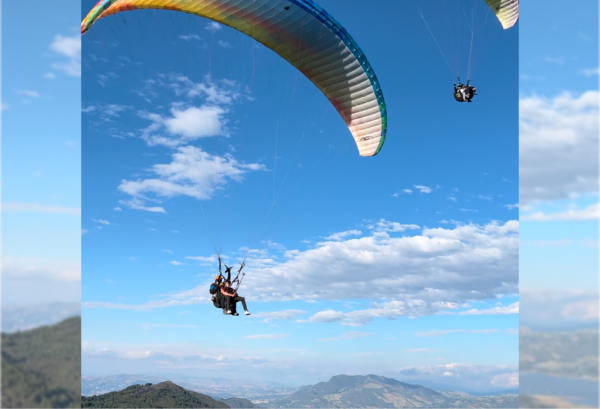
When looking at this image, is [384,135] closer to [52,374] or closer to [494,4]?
[494,4]

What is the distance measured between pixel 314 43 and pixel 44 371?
37.5ft

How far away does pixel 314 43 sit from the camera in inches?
620

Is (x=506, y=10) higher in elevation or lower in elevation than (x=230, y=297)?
higher

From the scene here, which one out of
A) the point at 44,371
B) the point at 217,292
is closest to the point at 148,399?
the point at 217,292

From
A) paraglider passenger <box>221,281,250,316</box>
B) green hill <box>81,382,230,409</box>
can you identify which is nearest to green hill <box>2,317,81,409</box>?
paraglider passenger <box>221,281,250,316</box>

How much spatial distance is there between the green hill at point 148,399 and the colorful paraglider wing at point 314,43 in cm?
18563

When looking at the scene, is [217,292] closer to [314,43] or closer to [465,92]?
[314,43]

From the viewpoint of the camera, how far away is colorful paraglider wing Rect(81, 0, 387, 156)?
14625 millimetres

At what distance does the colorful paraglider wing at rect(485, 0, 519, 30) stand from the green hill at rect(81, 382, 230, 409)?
609 feet

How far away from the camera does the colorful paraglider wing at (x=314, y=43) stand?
48.0ft

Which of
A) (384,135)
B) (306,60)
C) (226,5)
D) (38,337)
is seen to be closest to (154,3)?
(226,5)

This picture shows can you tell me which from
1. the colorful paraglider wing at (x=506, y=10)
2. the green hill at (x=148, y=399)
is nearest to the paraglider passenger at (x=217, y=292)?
the colorful paraglider wing at (x=506, y=10)

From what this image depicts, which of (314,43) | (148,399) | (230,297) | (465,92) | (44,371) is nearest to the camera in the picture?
(44,371)

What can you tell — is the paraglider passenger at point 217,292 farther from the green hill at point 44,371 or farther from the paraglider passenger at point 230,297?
the green hill at point 44,371
